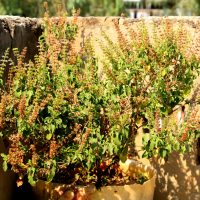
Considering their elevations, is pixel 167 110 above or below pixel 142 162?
above

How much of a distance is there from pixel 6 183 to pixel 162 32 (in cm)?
155

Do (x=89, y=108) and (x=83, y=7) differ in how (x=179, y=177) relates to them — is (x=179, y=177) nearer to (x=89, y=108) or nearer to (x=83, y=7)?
(x=89, y=108)

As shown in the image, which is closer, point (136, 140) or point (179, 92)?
point (179, 92)

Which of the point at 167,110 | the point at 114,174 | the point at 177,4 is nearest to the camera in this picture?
the point at 167,110

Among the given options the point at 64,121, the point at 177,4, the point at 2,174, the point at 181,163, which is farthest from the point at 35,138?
the point at 177,4

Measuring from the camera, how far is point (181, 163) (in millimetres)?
3764

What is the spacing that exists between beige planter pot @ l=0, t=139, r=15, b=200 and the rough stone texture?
0.87 m

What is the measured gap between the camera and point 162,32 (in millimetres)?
3656

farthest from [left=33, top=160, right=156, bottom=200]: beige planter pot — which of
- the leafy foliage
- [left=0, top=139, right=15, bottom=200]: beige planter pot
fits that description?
[left=0, top=139, right=15, bottom=200]: beige planter pot

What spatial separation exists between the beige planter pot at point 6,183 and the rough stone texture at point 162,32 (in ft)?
2.86

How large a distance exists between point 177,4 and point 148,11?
45.7 inches

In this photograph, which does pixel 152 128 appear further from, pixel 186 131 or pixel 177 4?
pixel 177 4

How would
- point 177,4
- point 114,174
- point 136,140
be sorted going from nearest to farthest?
point 114,174 < point 136,140 < point 177,4

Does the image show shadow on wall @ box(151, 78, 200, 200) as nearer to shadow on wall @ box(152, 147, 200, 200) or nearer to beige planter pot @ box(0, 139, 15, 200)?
shadow on wall @ box(152, 147, 200, 200)
